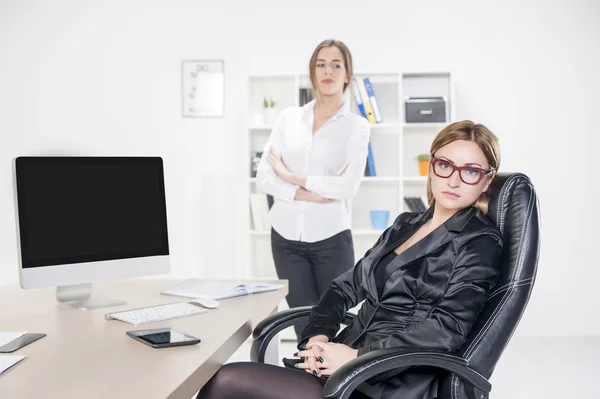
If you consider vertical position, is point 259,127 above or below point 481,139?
above

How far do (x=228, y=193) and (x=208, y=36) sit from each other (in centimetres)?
120

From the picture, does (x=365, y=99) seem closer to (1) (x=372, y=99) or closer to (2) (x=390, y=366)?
(1) (x=372, y=99)

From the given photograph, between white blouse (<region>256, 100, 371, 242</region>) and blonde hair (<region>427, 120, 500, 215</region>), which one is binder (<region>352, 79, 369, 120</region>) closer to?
white blouse (<region>256, 100, 371, 242</region>)

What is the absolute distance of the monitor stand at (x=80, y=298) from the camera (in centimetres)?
224

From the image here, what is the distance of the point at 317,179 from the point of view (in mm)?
3201

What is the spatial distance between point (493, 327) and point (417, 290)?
26 cm

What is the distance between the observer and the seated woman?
1.78m

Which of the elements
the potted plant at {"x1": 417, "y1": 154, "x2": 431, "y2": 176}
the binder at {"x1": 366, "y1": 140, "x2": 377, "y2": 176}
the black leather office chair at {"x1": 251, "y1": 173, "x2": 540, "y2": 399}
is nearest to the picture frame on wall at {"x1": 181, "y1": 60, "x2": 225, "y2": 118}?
the binder at {"x1": 366, "y1": 140, "x2": 377, "y2": 176}

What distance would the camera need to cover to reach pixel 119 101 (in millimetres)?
5109

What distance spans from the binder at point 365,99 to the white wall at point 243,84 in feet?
1.16

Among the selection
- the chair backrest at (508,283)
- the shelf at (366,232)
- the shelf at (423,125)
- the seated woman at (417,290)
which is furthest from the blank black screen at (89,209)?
the shelf at (423,125)

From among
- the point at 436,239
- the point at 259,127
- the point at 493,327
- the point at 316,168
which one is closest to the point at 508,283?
the point at 493,327

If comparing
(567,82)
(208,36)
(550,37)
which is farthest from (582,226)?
(208,36)

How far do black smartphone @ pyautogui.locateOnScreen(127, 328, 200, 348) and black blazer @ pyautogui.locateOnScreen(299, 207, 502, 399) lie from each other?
1.50ft
